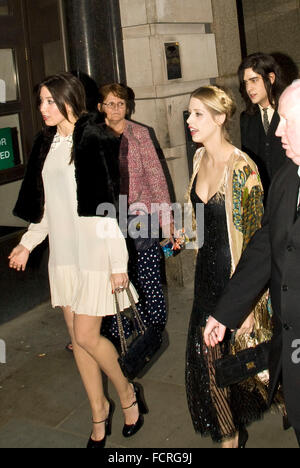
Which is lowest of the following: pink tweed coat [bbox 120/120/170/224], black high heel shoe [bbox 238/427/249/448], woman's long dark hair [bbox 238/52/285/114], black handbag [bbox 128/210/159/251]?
black high heel shoe [bbox 238/427/249/448]

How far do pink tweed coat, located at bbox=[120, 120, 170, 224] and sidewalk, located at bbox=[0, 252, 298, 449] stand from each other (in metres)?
1.32

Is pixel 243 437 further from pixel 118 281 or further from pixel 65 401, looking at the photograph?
pixel 65 401

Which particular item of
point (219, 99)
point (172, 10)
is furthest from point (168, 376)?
point (172, 10)

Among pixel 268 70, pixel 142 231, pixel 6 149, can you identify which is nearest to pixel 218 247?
pixel 142 231

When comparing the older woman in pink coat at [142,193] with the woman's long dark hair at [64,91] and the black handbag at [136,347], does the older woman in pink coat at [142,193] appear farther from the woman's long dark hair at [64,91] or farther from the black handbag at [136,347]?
the woman's long dark hair at [64,91]

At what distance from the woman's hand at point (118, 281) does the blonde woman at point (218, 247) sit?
0.47 meters

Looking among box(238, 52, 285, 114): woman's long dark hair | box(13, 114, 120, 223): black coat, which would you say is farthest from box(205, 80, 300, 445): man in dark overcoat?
box(238, 52, 285, 114): woman's long dark hair

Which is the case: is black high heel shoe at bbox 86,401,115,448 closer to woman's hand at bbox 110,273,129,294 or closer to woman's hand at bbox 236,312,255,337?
woman's hand at bbox 110,273,129,294

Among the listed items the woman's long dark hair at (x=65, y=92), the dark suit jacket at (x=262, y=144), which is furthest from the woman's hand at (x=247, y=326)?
the dark suit jacket at (x=262, y=144)

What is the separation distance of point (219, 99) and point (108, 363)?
5.88 feet

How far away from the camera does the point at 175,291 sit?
7.11 m

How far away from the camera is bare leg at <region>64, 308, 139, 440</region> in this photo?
3.88 meters

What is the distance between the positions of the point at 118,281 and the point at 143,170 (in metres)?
1.87

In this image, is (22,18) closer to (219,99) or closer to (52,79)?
(52,79)
